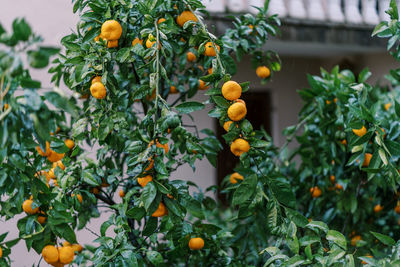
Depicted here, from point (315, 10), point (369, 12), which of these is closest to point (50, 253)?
point (315, 10)

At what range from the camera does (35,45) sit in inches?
28.9

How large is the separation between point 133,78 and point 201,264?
2.15 feet

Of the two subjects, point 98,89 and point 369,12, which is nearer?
point 98,89

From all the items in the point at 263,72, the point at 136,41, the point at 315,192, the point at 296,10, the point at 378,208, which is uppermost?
the point at 296,10

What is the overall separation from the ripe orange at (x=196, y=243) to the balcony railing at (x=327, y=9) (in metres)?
2.36

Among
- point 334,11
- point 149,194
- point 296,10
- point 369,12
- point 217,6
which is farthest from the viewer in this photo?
point 369,12

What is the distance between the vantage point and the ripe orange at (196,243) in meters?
1.26

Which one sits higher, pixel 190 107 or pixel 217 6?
pixel 217 6

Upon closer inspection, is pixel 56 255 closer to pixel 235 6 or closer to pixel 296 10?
pixel 235 6

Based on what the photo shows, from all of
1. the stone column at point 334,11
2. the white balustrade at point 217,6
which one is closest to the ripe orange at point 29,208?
the white balustrade at point 217,6

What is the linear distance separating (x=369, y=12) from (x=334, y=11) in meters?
0.36

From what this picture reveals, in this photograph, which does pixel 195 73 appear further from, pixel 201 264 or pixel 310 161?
pixel 201 264

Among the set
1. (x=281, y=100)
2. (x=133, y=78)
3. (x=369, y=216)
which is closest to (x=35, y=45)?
(x=133, y=78)

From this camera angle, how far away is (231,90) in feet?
3.29
